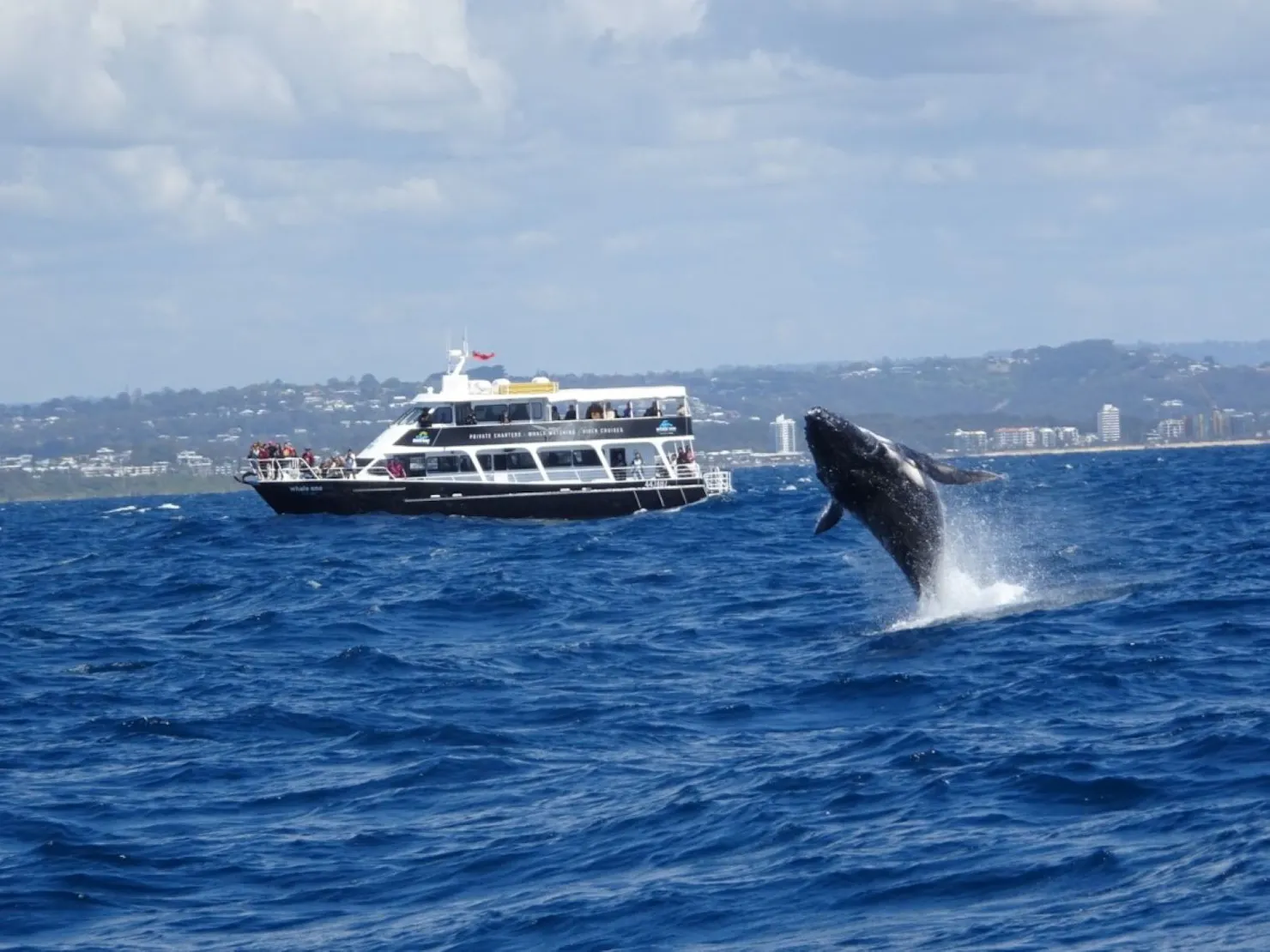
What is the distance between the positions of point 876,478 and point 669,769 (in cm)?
576

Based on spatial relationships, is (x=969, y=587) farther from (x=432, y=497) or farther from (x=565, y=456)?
(x=565, y=456)

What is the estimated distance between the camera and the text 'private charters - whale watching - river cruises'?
218 feet

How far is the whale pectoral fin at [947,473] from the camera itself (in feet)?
65.6

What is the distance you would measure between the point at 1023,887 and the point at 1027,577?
17.3 metres

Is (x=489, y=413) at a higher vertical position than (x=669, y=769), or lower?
higher

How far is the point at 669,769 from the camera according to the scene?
16.6 metres

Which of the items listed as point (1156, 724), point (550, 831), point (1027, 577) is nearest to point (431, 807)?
point (550, 831)

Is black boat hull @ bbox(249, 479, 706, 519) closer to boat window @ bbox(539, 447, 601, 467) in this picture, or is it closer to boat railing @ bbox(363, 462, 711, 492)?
boat railing @ bbox(363, 462, 711, 492)

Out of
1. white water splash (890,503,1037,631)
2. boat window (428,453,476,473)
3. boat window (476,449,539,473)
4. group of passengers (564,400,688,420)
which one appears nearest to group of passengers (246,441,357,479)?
boat window (428,453,476,473)

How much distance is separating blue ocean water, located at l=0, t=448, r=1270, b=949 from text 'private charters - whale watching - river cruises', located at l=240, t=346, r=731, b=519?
3328 cm

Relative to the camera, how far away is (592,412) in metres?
69.6

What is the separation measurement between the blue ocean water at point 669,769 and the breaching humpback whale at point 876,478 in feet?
5.41

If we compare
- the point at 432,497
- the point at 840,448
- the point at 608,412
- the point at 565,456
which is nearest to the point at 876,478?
the point at 840,448

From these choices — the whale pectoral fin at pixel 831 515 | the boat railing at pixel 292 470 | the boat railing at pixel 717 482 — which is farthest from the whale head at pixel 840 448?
the boat railing at pixel 717 482
